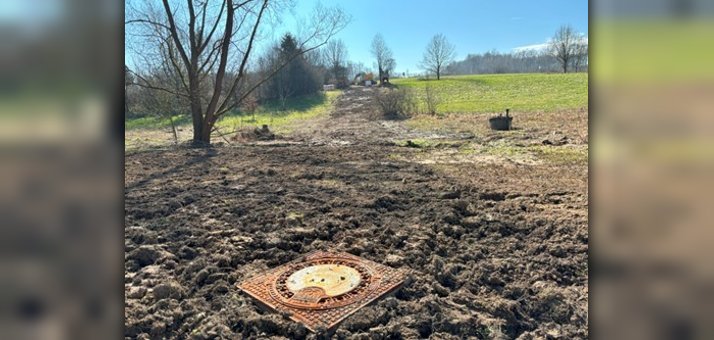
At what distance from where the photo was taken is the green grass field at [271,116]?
20641mm

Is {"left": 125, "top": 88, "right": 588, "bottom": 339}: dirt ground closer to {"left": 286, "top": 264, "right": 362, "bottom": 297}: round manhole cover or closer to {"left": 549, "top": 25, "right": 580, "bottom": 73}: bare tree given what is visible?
{"left": 286, "top": 264, "right": 362, "bottom": 297}: round manhole cover

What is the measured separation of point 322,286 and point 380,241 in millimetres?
1026

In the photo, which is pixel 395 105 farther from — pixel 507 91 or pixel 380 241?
pixel 380 241

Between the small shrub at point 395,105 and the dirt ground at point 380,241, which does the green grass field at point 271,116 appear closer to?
the small shrub at point 395,105

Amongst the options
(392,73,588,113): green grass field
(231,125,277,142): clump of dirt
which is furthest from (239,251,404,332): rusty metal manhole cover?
(392,73,588,113): green grass field

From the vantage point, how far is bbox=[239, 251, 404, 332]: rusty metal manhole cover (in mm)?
2852

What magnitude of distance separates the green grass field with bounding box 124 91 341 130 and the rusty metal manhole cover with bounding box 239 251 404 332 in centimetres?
1602

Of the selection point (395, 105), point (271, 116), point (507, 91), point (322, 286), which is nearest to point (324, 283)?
point (322, 286)

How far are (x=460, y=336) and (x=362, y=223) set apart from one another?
2119 millimetres

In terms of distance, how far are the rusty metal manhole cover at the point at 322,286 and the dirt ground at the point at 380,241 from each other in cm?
10

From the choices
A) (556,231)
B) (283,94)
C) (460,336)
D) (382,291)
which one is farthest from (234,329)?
(283,94)

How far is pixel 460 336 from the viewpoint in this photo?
2580 mm

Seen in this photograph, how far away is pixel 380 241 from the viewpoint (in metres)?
4.09
